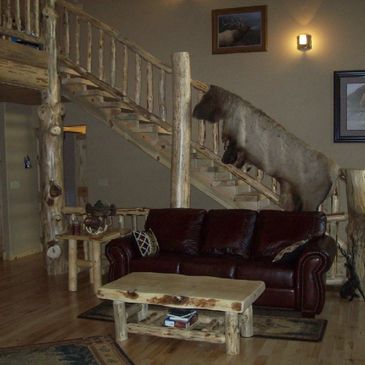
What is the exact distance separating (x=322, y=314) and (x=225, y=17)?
488cm

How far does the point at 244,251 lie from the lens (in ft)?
17.6

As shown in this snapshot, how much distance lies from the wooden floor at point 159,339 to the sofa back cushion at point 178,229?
3.10 ft

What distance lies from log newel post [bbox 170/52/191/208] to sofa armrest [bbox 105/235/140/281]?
1.07 meters

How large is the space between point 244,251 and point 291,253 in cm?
64

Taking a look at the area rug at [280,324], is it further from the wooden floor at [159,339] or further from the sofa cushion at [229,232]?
the sofa cushion at [229,232]

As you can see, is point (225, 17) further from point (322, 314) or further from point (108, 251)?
point (322, 314)

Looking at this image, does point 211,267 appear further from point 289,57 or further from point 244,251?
point 289,57

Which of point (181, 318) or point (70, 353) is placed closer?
point (70, 353)

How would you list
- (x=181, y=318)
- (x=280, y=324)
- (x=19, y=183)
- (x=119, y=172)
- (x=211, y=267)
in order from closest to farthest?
(x=181, y=318), (x=280, y=324), (x=211, y=267), (x=19, y=183), (x=119, y=172)

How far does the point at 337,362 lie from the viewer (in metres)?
3.73

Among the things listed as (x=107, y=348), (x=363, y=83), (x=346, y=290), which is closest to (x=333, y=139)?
(x=363, y=83)

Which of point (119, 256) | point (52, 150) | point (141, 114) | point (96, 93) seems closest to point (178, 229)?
point (119, 256)

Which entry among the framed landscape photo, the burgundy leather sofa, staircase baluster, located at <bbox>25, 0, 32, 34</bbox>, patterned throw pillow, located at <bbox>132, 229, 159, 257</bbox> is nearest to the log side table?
the burgundy leather sofa

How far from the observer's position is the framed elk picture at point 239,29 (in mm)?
7848
